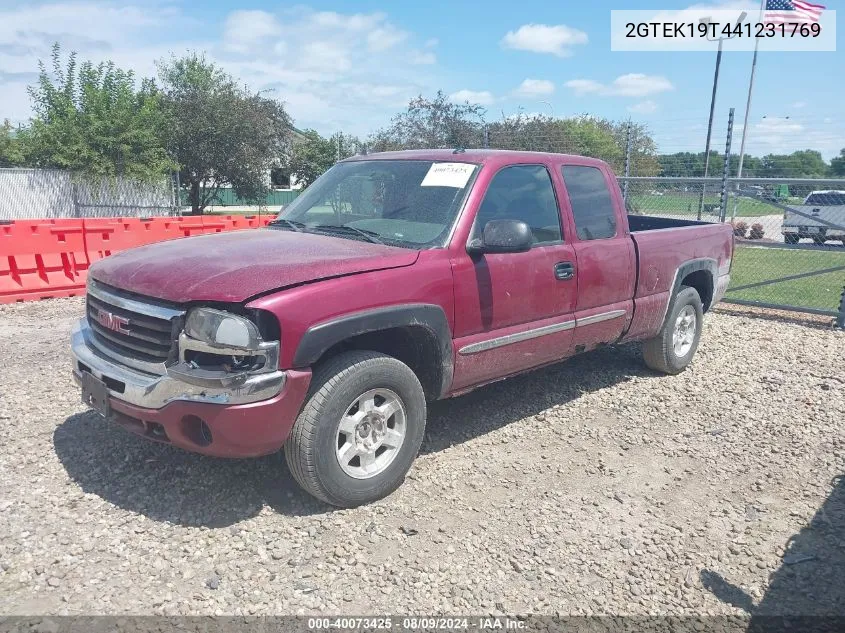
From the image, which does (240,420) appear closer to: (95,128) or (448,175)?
(448,175)

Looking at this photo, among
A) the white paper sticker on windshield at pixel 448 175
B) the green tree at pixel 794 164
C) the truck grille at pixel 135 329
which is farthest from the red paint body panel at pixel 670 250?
the green tree at pixel 794 164

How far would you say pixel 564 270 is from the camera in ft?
14.8

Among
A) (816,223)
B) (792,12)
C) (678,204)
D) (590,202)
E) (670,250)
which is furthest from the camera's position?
(792,12)

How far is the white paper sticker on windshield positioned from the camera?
4.18m

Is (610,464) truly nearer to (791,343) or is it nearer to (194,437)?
(194,437)

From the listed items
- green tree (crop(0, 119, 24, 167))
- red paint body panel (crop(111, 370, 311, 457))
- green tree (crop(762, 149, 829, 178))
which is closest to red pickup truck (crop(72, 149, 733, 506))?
red paint body panel (crop(111, 370, 311, 457))

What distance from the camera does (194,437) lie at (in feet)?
10.5

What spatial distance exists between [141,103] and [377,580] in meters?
24.1

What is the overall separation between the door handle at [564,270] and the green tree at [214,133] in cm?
2299

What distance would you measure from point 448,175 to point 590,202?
53.5 inches

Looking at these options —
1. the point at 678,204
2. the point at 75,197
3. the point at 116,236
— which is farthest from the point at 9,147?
the point at 678,204

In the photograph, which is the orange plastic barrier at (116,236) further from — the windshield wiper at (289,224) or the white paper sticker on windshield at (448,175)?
the white paper sticker on windshield at (448,175)

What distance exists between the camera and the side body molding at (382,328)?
3197 mm

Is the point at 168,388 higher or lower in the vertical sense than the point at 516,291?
lower
